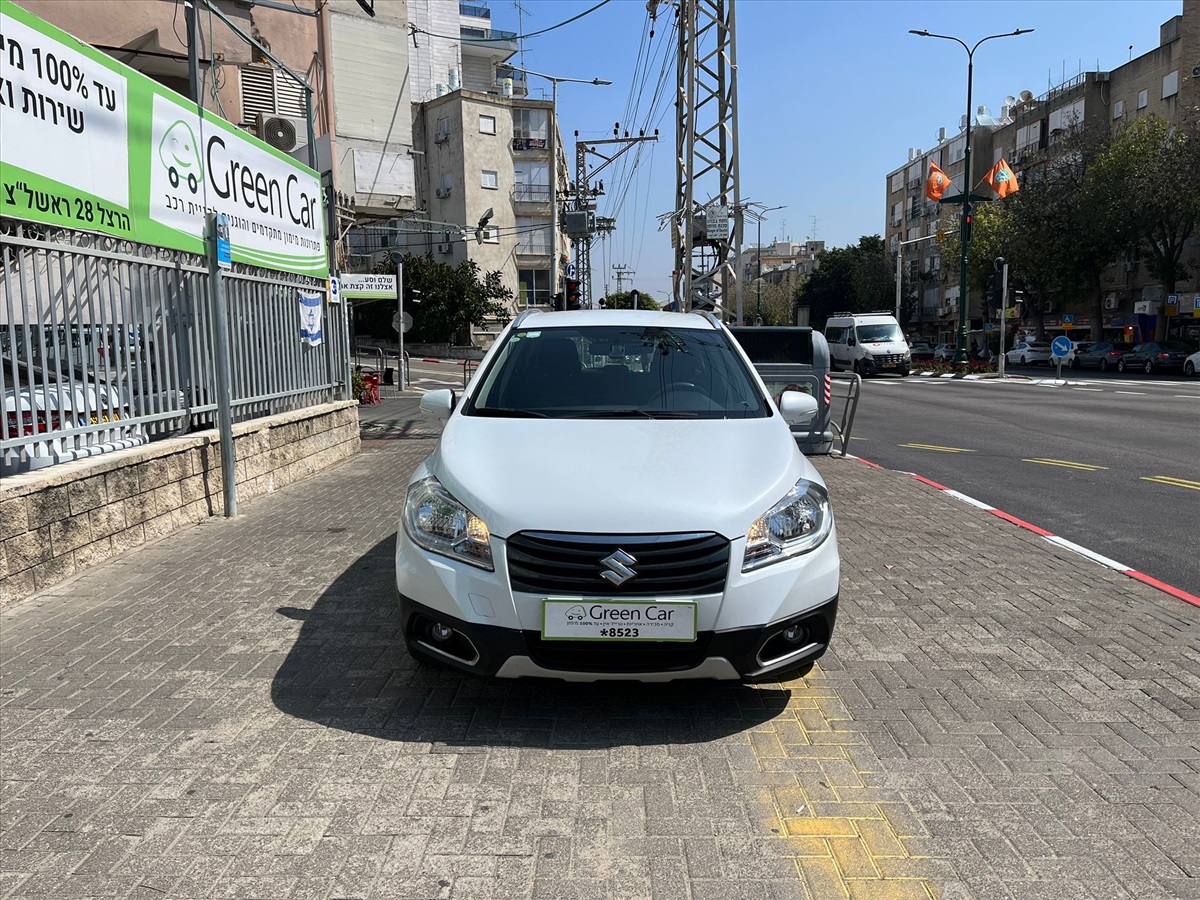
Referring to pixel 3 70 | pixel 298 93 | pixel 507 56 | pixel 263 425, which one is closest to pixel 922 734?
pixel 3 70

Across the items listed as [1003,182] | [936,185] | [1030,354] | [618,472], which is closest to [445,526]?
[618,472]

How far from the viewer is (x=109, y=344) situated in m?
6.29

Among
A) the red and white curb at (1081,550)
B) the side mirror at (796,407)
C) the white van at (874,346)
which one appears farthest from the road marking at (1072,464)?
the white van at (874,346)

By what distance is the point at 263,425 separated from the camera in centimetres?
862

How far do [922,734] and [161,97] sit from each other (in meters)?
7.00

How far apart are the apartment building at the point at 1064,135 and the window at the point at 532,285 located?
89.4 feet

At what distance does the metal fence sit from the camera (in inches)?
211

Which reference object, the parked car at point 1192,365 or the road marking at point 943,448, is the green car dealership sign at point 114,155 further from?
the parked car at point 1192,365

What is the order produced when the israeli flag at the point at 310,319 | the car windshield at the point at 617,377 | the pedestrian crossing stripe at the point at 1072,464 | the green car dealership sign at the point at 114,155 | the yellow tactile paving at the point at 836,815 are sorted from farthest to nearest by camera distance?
the pedestrian crossing stripe at the point at 1072,464, the israeli flag at the point at 310,319, the green car dealership sign at the point at 114,155, the car windshield at the point at 617,377, the yellow tactile paving at the point at 836,815

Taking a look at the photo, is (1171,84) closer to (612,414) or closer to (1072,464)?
(1072,464)

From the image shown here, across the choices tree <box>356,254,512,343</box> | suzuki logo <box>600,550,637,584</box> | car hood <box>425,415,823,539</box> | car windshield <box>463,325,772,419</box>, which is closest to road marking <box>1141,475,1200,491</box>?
car windshield <box>463,325,772,419</box>

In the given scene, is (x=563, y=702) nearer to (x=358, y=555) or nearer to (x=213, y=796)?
(x=213, y=796)

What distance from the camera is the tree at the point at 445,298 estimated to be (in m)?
52.2

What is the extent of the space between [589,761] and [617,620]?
54 centimetres
